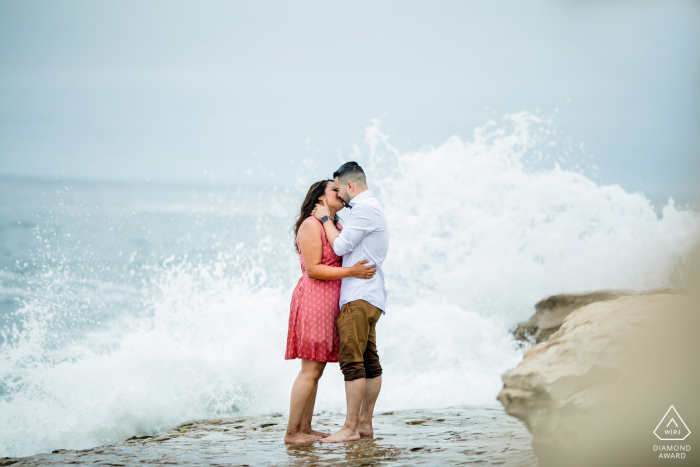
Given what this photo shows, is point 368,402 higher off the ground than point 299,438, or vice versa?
point 368,402

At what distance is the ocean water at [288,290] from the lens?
6672 millimetres

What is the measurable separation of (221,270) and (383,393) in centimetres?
1530

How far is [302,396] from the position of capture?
3.87 meters

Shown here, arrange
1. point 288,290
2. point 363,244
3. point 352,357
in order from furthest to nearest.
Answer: point 288,290 < point 363,244 < point 352,357

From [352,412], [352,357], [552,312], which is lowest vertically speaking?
[352,412]

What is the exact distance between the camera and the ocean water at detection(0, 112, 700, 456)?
6672 mm

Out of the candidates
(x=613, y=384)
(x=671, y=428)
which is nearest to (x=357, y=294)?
(x=613, y=384)

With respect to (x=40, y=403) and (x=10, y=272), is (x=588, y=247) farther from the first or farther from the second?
(x=10, y=272)

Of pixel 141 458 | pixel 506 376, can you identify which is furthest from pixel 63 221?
pixel 506 376

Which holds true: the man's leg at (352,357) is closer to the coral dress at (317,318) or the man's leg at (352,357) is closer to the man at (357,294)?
the man at (357,294)

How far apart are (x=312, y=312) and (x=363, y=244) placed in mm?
570

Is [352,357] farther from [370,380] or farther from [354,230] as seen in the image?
[354,230]

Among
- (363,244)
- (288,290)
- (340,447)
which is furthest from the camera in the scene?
(288,290)

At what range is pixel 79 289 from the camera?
1559cm
